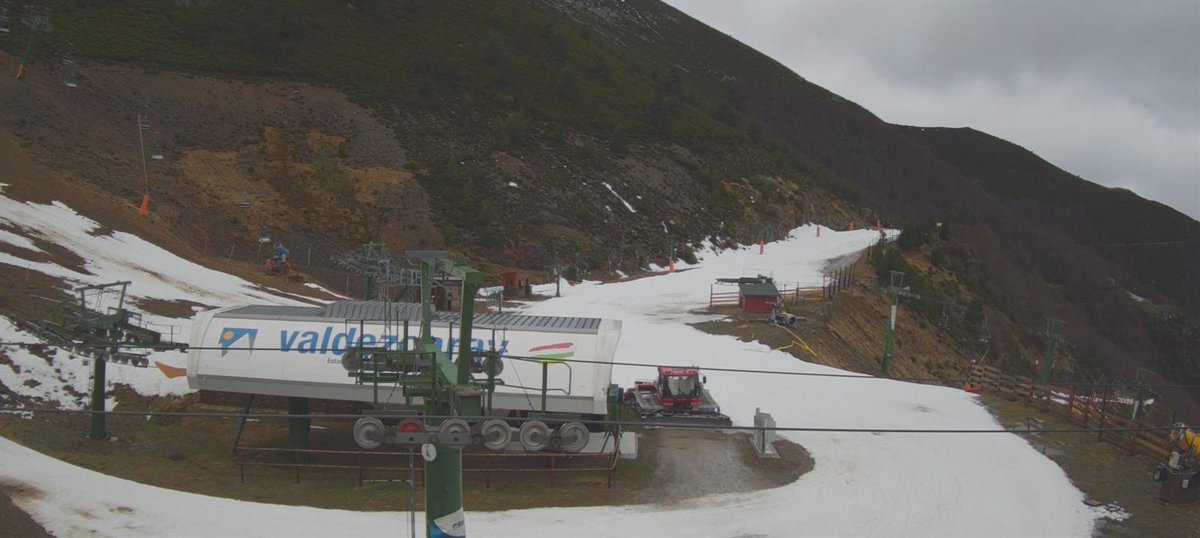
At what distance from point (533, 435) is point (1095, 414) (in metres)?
21.3

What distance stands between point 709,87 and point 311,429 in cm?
16055

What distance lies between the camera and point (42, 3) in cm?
6594

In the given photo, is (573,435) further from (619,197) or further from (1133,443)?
(619,197)

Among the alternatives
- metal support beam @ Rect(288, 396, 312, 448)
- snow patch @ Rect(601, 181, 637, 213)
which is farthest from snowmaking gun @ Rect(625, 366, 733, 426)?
snow patch @ Rect(601, 181, 637, 213)

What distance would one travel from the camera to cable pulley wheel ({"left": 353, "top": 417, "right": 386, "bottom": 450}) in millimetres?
11305

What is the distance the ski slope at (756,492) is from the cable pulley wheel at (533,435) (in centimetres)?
540

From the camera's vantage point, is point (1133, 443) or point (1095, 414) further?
point (1095, 414)

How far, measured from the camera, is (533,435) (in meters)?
11.8

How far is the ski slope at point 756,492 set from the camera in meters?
16.5

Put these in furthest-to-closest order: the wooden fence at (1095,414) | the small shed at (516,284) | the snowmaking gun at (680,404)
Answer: the small shed at (516,284)
the snowmaking gun at (680,404)
the wooden fence at (1095,414)

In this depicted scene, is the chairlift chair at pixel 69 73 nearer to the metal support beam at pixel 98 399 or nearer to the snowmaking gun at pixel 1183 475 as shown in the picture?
the metal support beam at pixel 98 399

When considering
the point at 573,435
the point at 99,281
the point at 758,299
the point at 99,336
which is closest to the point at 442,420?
the point at 573,435

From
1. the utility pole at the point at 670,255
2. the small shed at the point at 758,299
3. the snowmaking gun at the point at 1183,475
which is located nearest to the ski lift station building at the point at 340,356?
the snowmaking gun at the point at 1183,475

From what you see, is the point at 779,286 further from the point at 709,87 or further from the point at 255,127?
the point at 709,87
